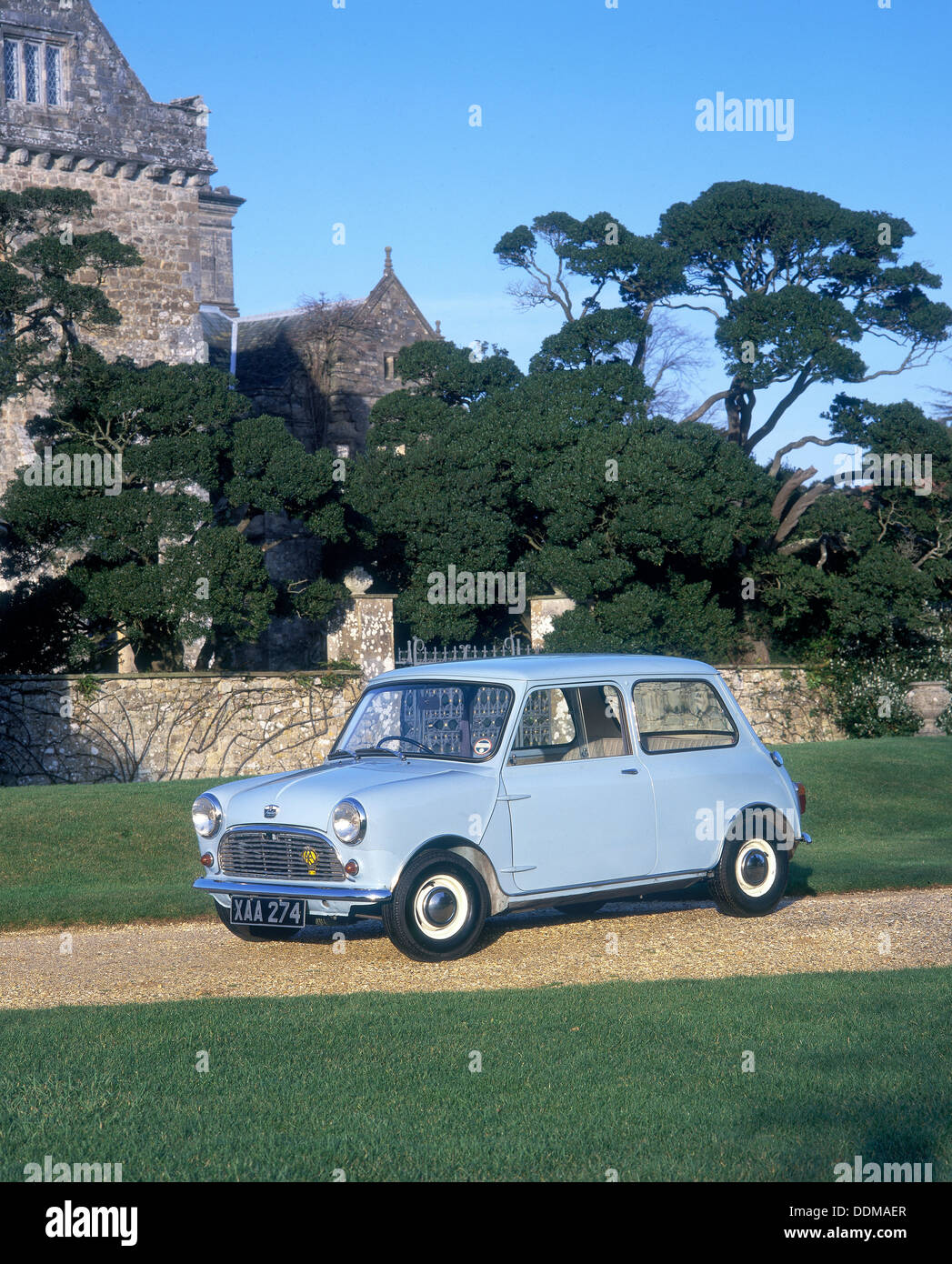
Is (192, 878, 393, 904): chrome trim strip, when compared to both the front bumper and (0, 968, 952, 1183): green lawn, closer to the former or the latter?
the front bumper

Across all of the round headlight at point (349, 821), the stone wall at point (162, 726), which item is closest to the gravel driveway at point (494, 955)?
the round headlight at point (349, 821)

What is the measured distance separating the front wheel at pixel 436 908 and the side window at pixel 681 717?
175cm

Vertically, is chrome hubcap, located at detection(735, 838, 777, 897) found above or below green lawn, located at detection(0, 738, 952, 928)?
above

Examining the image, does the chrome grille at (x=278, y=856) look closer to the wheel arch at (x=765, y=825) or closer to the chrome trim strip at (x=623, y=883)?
the chrome trim strip at (x=623, y=883)

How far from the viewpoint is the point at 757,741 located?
31.9 feet

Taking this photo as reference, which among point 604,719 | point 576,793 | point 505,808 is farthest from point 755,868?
point 505,808

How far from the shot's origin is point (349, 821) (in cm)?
759

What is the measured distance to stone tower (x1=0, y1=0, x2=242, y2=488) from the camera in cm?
2509

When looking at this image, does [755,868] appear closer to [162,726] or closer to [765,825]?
[765,825]

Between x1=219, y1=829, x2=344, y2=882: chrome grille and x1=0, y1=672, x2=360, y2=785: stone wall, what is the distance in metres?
12.2

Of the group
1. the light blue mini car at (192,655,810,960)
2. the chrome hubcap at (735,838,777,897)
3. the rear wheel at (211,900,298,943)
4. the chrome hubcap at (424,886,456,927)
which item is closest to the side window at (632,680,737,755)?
the light blue mini car at (192,655,810,960)

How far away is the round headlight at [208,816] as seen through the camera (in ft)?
27.3
